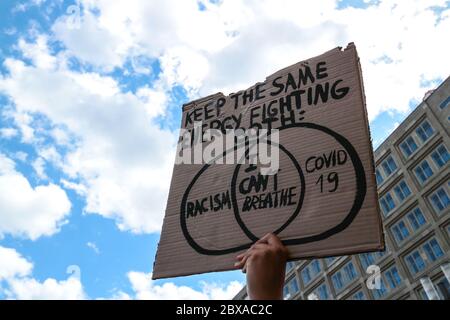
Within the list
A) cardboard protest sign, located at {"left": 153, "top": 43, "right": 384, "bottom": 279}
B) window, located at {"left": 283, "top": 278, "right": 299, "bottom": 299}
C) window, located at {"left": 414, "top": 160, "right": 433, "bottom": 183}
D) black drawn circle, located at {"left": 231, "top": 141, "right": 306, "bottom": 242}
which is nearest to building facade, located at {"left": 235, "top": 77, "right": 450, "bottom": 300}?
window, located at {"left": 414, "top": 160, "right": 433, "bottom": 183}

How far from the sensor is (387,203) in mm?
23984

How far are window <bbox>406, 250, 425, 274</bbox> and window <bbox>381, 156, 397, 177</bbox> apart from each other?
5.62 m

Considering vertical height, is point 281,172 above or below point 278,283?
above

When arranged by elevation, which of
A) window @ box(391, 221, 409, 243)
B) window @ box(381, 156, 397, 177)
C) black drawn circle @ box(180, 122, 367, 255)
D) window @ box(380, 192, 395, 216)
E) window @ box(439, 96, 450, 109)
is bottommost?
black drawn circle @ box(180, 122, 367, 255)

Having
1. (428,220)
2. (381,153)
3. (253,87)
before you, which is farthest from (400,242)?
(253,87)

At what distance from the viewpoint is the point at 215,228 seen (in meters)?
1.77

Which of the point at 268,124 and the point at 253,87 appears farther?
the point at 253,87

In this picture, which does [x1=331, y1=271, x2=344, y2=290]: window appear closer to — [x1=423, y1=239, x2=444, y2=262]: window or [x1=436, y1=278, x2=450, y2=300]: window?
[x1=423, y1=239, x2=444, y2=262]: window

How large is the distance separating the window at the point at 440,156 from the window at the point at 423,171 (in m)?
0.63

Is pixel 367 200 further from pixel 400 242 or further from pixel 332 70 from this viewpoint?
pixel 400 242

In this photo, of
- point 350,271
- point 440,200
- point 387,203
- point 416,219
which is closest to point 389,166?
point 387,203

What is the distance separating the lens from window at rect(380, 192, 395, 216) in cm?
2357
